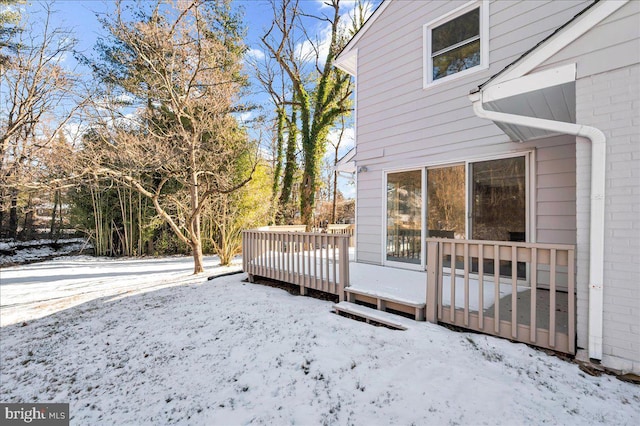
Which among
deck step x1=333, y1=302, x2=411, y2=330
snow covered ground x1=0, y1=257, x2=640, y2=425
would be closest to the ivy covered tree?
snow covered ground x1=0, y1=257, x2=640, y2=425

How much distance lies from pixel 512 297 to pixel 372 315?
1387 mm

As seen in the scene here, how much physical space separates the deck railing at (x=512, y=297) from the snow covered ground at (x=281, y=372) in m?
0.14

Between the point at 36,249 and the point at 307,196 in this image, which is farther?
the point at 36,249

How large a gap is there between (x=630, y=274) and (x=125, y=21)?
30.0 feet

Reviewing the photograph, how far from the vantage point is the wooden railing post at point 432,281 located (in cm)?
285

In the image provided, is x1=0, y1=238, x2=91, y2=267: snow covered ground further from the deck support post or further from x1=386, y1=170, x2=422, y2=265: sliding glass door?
x1=386, y1=170, x2=422, y2=265: sliding glass door

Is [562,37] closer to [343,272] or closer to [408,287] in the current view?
[408,287]

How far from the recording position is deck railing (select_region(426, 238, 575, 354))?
2.23 meters

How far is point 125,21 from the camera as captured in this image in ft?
20.0

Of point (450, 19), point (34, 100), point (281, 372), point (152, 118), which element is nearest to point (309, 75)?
point (152, 118)

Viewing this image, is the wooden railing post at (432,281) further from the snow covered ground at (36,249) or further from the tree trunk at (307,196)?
the snow covered ground at (36,249)

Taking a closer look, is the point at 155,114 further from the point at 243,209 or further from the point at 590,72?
the point at 590,72

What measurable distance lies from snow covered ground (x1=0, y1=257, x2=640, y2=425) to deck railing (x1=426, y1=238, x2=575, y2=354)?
142 millimetres

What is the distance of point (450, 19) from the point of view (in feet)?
14.8
